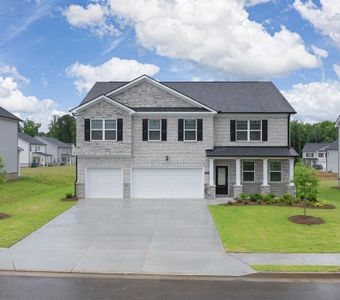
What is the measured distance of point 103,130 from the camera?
26938mm

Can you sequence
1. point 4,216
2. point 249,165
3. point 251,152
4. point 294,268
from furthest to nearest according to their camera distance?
point 249,165 → point 251,152 → point 4,216 → point 294,268

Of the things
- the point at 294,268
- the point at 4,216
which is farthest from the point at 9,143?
the point at 294,268

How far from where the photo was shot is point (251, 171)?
92.4 feet

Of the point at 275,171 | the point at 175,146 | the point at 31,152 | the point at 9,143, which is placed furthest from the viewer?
the point at 31,152

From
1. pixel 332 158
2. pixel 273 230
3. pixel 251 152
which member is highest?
pixel 332 158

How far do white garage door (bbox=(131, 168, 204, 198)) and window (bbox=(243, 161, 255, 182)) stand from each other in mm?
3112

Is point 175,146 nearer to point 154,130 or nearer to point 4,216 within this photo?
point 154,130

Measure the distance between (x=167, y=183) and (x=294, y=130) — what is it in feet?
297

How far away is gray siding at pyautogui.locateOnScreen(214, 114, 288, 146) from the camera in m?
28.2

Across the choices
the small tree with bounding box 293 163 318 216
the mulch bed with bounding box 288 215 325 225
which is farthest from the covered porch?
the mulch bed with bounding box 288 215 325 225

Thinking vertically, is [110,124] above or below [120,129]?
above

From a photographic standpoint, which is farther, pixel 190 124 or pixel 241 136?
pixel 241 136

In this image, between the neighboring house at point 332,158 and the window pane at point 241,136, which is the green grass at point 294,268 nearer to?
the window pane at point 241,136

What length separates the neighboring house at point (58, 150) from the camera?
10125 cm
